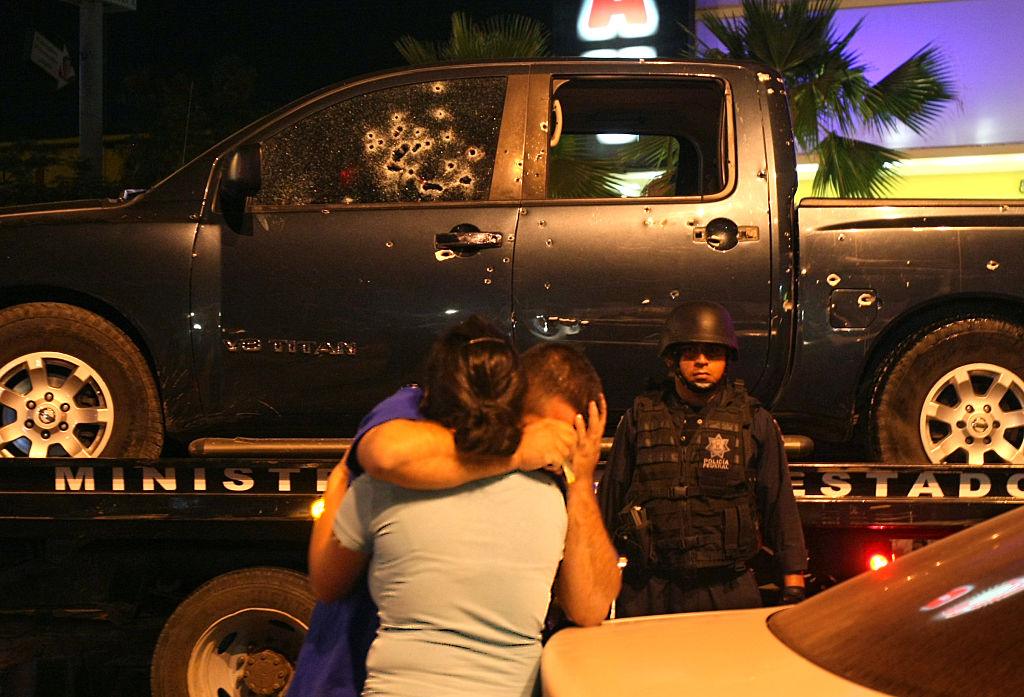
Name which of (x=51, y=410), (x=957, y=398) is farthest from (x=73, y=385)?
(x=957, y=398)

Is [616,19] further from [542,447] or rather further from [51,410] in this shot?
[542,447]

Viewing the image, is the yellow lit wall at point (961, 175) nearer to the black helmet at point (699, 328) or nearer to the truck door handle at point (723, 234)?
the truck door handle at point (723, 234)

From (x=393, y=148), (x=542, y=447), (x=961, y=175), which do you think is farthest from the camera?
(x=961, y=175)

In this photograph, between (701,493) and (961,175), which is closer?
(701,493)

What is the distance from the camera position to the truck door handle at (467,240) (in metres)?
4.42

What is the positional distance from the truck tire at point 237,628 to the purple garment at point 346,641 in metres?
1.87

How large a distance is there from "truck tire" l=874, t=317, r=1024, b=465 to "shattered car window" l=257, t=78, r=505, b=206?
5.48 feet

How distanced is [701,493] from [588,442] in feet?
3.60

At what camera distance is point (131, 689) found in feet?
17.6

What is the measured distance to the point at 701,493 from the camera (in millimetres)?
3498

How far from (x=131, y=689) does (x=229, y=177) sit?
2.38 meters

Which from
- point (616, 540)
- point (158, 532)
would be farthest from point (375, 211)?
point (616, 540)

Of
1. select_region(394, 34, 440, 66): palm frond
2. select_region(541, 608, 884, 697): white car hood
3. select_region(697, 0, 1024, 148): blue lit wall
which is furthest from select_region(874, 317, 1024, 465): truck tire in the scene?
select_region(697, 0, 1024, 148): blue lit wall

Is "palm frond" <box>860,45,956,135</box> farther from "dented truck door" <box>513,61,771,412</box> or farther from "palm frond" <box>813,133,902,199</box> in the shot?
"dented truck door" <box>513,61,771,412</box>
